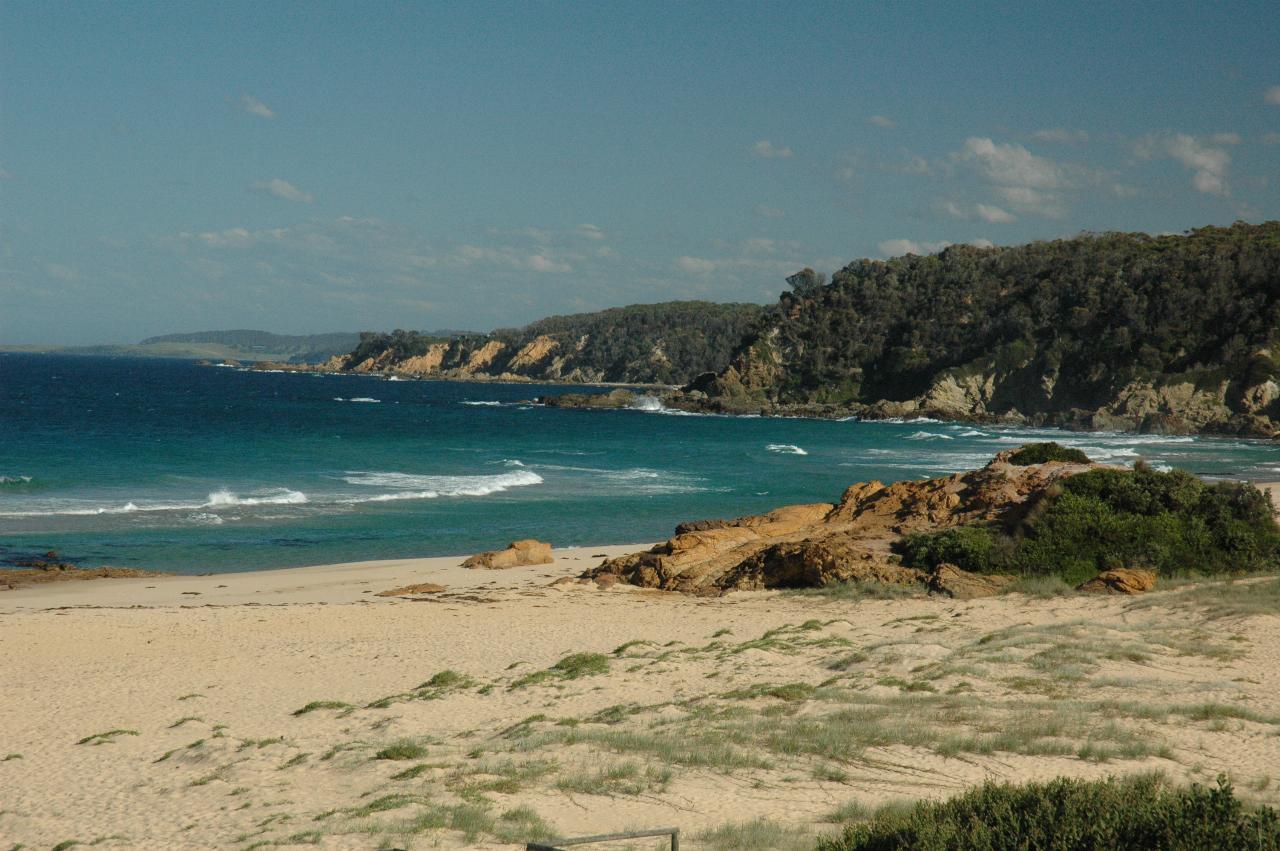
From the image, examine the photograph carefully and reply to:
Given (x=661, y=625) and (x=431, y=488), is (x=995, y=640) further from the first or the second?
(x=431, y=488)

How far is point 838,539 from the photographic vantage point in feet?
68.4

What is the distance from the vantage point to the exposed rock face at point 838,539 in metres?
19.0

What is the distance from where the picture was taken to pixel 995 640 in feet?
45.8

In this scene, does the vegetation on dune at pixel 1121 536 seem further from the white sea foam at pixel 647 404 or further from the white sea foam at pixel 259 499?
the white sea foam at pixel 647 404

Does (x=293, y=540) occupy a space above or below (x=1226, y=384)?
below

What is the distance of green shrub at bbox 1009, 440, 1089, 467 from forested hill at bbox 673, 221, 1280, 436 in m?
49.7

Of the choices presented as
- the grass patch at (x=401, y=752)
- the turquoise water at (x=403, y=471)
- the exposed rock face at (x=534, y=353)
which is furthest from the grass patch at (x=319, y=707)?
the exposed rock face at (x=534, y=353)

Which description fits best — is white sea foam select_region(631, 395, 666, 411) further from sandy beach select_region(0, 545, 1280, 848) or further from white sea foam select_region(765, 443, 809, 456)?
sandy beach select_region(0, 545, 1280, 848)

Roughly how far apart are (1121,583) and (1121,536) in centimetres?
176

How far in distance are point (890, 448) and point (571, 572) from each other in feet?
125

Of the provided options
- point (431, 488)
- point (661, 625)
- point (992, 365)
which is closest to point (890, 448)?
point (431, 488)

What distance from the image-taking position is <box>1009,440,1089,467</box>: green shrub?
24406 millimetres

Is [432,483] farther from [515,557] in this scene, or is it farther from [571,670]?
[571,670]

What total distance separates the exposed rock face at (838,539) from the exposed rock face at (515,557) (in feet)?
7.71
